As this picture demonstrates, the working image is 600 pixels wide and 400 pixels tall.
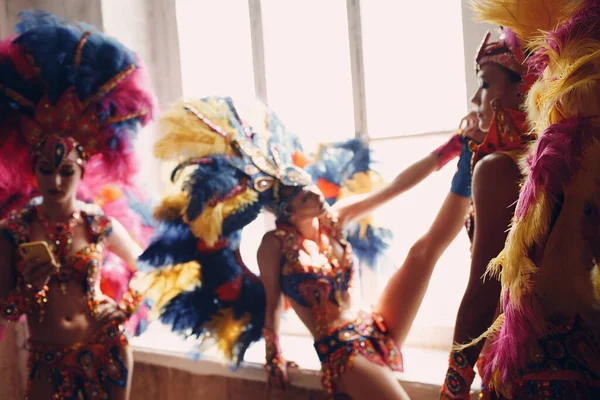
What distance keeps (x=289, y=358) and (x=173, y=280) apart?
1.35 feet

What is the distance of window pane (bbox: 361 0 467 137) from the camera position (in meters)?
1.80

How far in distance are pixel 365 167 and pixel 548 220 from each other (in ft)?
2.53

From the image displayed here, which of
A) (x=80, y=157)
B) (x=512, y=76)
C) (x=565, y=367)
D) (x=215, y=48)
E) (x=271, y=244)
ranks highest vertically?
(x=215, y=48)

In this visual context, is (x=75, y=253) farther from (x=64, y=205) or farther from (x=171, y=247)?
(x=171, y=247)

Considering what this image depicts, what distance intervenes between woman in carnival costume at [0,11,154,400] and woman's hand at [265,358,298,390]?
39 cm

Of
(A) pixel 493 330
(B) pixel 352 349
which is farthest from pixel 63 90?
(A) pixel 493 330

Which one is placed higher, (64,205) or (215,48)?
(215,48)

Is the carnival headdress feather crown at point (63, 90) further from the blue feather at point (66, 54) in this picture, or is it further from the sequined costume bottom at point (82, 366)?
the sequined costume bottom at point (82, 366)

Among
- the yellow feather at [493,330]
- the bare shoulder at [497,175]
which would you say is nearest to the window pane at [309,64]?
the bare shoulder at [497,175]

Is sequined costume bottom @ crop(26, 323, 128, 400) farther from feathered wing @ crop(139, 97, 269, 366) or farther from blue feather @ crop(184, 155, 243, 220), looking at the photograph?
blue feather @ crop(184, 155, 243, 220)

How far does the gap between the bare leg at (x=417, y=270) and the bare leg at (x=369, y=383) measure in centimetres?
12

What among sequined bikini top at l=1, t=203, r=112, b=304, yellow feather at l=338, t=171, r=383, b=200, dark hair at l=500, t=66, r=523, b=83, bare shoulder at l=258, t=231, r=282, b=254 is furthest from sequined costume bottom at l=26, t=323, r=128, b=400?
dark hair at l=500, t=66, r=523, b=83

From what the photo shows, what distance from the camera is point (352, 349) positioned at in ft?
4.78

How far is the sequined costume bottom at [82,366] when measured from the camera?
1.61 m
